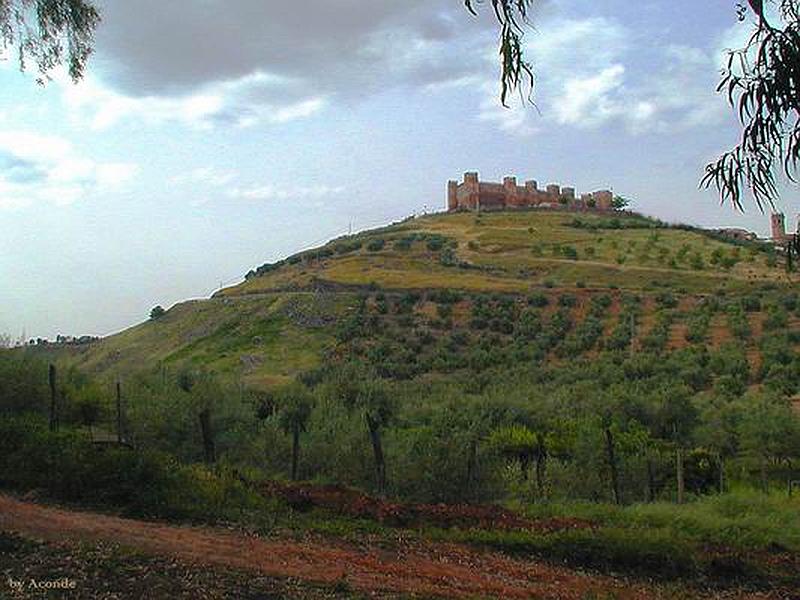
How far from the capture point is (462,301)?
64875 millimetres

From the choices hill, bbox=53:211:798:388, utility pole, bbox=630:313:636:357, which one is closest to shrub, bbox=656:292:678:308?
hill, bbox=53:211:798:388

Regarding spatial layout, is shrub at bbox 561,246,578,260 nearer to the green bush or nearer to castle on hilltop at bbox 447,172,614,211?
castle on hilltop at bbox 447,172,614,211

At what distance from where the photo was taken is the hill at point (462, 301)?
54625 millimetres

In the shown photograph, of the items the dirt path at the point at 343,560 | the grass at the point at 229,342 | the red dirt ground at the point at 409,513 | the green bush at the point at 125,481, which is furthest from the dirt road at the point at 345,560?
the grass at the point at 229,342

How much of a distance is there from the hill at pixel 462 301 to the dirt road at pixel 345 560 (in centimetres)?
3502

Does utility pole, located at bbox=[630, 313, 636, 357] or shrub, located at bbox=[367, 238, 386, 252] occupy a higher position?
shrub, located at bbox=[367, 238, 386, 252]

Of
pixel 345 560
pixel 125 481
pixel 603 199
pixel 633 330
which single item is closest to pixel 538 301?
pixel 633 330

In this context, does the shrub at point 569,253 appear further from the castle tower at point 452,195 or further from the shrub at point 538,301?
the castle tower at point 452,195

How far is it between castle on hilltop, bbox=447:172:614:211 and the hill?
28.3 m

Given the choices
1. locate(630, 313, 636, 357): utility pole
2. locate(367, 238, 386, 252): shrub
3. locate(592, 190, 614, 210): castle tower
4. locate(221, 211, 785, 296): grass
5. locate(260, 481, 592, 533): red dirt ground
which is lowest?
locate(260, 481, 592, 533): red dirt ground

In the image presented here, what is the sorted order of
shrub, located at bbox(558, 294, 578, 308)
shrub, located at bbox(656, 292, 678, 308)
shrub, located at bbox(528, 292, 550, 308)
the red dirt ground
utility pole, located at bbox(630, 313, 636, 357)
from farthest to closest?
shrub, located at bbox(528, 292, 550, 308), shrub, located at bbox(558, 294, 578, 308), shrub, located at bbox(656, 292, 678, 308), utility pole, located at bbox(630, 313, 636, 357), the red dirt ground

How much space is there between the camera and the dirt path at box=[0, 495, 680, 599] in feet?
32.8

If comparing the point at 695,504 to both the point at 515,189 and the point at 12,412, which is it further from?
the point at 515,189

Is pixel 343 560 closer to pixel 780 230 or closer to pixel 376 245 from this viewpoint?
pixel 780 230
